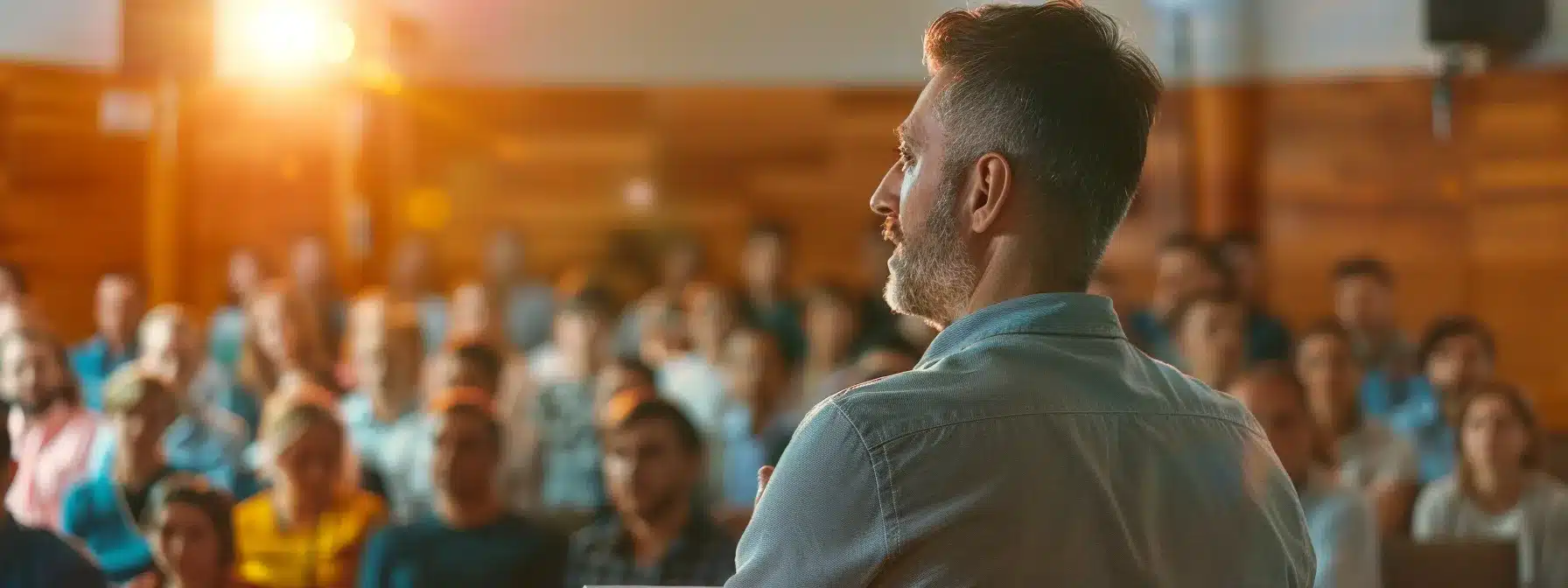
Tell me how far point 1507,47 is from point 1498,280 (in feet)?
3.18

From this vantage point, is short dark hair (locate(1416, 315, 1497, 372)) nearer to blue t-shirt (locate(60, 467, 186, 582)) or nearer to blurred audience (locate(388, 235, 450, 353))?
blue t-shirt (locate(60, 467, 186, 582))

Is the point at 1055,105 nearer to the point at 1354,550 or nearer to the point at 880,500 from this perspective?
the point at 880,500

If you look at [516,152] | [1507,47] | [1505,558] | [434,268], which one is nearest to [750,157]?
[516,152]

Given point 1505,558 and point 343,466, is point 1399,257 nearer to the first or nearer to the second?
point 1505,558

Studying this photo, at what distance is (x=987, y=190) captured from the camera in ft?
2.82

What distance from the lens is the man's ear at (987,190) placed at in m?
0.85

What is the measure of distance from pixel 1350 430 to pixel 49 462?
2777 millimetres

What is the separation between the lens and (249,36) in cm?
621

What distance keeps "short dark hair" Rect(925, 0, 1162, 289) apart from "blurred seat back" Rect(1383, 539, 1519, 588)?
192 centimetres

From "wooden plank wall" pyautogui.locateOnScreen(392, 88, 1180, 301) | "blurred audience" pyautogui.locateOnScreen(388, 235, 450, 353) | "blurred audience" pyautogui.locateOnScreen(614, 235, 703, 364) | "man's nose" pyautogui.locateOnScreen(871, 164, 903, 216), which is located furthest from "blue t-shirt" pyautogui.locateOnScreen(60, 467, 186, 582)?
"wooden plank wall" pyautogui.locateOnScreen(392, 88, 1180, 301)

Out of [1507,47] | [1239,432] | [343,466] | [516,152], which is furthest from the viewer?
[516,152]

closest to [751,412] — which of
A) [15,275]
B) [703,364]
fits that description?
[703,364]

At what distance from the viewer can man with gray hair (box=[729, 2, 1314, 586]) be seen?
2.53 feet

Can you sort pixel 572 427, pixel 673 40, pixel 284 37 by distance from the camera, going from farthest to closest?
pixel 673 40
pixel 284 37
pixel 572 427
